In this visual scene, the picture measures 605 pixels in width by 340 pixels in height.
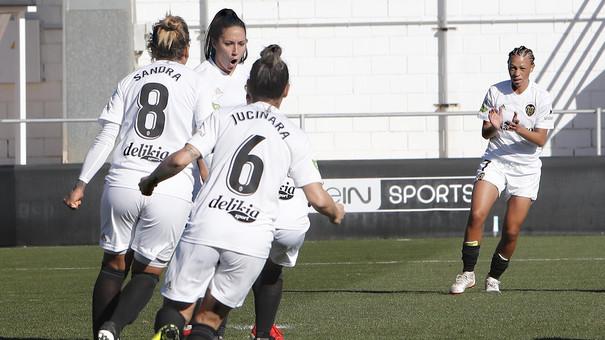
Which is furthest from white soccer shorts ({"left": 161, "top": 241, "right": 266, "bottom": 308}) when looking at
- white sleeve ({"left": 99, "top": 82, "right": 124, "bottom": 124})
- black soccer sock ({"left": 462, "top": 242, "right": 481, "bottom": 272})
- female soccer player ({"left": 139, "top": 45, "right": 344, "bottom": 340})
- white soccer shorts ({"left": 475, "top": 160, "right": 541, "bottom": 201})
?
white soccer shorts ({"left": 475, "top": 160, "right": 541, "bottom": 201})

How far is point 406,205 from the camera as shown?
729 inches

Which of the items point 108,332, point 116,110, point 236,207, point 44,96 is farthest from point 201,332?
point 44,96

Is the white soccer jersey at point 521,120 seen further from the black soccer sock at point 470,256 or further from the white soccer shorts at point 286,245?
the white soccer shorts at point 286,245

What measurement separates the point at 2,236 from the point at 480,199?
931 cm

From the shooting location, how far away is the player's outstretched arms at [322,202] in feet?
19.2

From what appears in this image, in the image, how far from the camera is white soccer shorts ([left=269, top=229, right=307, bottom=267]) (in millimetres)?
6949

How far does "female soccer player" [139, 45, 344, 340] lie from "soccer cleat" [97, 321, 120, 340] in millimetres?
644

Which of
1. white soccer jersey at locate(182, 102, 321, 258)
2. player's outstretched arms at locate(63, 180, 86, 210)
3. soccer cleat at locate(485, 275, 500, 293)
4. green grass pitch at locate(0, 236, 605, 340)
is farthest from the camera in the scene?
soccer cleat at locate(485, 275, 500, 293)

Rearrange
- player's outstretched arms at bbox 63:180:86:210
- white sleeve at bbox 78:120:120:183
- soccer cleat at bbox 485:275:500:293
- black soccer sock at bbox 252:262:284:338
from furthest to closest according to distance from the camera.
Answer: soccer cleat at bbox 485:275:500:293, black soccer sock at bbox 252:262:284:338, white sleeve at bbox 78:120:120:183, player's outstretched arms at bbox 63:180:86:210

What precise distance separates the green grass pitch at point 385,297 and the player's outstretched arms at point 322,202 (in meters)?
2.07

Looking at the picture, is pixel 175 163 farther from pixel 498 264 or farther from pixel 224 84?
pixel 498 264

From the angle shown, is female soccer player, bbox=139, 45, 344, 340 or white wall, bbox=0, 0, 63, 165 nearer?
female soccer player, bbox=139, 45, 344, 340

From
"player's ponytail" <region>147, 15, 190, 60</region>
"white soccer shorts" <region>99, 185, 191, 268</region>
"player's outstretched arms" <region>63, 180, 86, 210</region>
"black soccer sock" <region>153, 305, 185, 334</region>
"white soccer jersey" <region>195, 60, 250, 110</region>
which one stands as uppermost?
"player's ponytail" <region>147, 15, 190, 60</region>

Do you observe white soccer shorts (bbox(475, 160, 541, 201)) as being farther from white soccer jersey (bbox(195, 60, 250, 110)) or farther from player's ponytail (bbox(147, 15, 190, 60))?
player's ponytail (bbox(147, 15, 190, 60))
